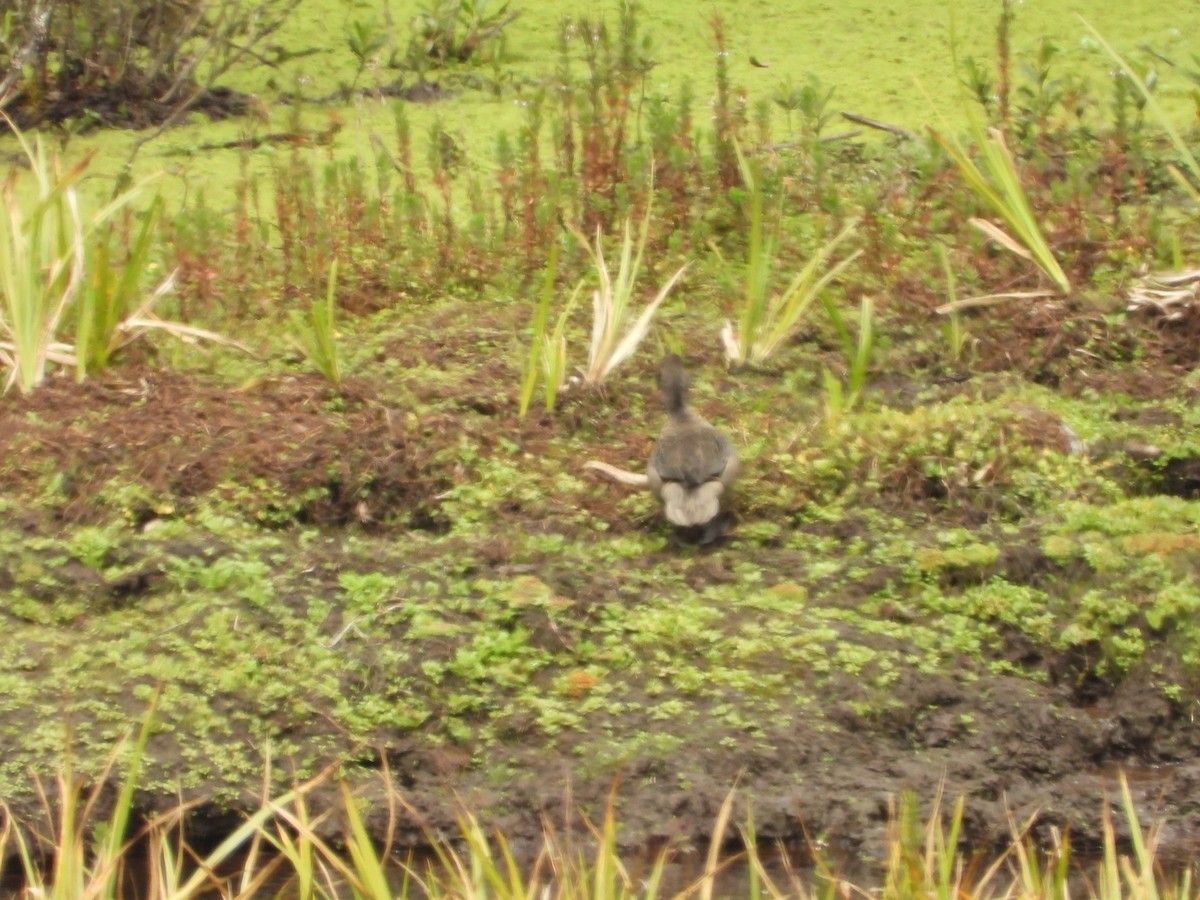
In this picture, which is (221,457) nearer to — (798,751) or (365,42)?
(798,751)

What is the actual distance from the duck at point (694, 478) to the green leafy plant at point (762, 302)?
0.81 m

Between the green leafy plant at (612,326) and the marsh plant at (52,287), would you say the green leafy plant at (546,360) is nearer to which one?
the green leafy plant at (612,326)

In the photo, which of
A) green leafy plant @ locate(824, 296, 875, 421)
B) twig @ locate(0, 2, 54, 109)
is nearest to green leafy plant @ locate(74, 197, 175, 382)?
green leafy plant @ locate(824, 296, 875, 421)

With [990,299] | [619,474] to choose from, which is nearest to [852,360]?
[990,299]

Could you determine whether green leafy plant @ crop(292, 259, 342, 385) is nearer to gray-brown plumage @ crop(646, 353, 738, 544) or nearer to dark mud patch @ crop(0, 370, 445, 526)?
dark mud patch @ crop(0, 370, 445, 526)

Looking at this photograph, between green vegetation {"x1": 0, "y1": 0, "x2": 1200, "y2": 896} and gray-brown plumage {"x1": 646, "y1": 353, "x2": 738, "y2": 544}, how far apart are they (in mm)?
127

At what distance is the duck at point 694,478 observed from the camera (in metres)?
4.64

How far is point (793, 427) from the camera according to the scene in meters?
5.45

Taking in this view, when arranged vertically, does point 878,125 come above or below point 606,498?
above

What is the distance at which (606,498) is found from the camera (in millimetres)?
5082

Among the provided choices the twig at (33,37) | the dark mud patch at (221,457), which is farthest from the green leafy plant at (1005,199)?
the twig at (33,37)

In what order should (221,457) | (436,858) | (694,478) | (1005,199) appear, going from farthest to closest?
(1005,199) < (221,457) < (694,478) < (436,858)

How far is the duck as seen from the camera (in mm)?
4645

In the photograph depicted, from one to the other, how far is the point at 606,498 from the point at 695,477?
511 mm
